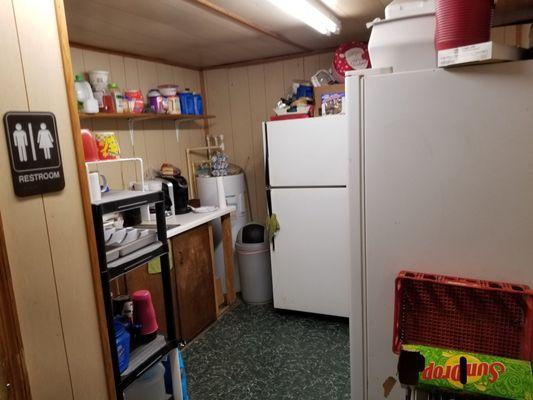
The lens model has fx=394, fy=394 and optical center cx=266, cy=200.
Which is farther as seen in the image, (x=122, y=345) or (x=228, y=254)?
(x=228, y=254)

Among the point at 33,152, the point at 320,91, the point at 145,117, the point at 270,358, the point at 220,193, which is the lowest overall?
the point at 270,358

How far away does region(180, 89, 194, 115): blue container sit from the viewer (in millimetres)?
3502

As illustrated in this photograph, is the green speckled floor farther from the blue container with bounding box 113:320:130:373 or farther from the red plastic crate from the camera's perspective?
the red plastic crate

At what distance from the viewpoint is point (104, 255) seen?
5.17 ft

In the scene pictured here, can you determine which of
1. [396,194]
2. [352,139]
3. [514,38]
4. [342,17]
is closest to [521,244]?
[396,194]

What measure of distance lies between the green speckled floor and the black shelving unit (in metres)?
0.68

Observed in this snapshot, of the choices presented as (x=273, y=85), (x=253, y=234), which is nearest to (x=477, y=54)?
(x=253, y=234)

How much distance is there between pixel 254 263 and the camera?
3502 mm

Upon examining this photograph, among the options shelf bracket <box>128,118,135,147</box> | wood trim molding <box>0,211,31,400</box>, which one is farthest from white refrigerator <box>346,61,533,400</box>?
shelf bracket <box>128,118,135,147</box>

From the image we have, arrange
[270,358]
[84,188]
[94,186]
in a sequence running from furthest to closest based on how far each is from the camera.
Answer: [270,358], [94,186], [84,188]

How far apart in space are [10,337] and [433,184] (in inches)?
53.5

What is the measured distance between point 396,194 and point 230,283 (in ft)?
8.42

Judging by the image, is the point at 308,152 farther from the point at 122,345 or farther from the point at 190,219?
the point at 122,345

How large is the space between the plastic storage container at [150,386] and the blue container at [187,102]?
2.24m
